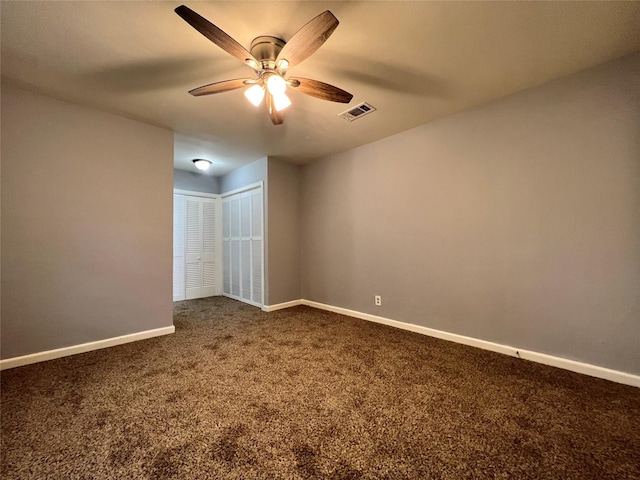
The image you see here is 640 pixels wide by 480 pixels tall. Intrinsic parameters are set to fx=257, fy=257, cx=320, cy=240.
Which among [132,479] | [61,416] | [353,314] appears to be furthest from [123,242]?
[353,314]

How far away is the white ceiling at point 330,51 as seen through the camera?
1521mm

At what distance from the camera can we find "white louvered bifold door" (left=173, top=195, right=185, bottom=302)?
Result: 15.5 ft

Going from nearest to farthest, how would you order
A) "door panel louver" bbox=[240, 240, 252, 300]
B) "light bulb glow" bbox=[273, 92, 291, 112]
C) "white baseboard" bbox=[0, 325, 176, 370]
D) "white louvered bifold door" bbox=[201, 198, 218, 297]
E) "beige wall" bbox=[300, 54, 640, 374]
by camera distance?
"light bulb glow" bbox=[273, 92, 291, 112] → "beige wall" bbox=[300, 54, 640, 374] → "white baseboard" bbox=[0, 325, 176, 370] → "door panel louver" bbox=[240, 240, 252, 300] → "white louvered bifold door" bbox=[201, 198, 218, 297]

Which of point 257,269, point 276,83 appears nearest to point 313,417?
point 276,83

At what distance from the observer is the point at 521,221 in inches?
90.8

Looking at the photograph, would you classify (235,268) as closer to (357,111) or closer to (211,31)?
(357,111)

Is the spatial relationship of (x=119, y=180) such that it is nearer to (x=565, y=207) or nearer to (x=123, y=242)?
(x=123, y=242)

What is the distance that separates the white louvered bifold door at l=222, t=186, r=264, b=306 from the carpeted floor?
185 centimetres

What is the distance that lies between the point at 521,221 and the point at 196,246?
494 cm

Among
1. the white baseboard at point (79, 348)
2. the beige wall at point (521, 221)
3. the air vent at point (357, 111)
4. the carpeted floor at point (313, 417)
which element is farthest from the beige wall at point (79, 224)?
the beige wall at point (521, 221)

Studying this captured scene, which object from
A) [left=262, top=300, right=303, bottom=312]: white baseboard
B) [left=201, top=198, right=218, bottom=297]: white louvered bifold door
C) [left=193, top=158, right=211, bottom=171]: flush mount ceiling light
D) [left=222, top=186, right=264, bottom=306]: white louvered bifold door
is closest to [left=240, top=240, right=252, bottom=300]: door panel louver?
[left=222, top=186, right=264, bottom=306]: white louvered bifold door

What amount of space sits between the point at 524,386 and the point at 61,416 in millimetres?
3015

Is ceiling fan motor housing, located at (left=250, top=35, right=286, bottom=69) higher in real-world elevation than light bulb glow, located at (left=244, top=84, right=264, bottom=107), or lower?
higher

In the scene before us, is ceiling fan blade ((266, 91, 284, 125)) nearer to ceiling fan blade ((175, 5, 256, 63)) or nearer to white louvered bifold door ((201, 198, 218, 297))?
ceiling fan blade ((175, 5, 256, 63))
